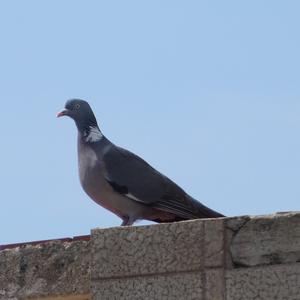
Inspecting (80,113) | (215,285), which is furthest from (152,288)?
(80,113)

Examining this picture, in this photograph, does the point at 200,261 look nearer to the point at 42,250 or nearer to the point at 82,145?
the point at 42,250

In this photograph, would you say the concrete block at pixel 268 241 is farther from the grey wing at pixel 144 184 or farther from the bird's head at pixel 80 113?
the bird's head at pixel 80 113

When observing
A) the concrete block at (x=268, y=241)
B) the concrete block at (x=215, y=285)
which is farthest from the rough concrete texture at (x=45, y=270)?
the concrete block at (x=268, y=241)

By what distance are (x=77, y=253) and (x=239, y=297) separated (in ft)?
4.08

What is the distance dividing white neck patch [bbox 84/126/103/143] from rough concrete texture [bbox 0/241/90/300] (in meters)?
2.71

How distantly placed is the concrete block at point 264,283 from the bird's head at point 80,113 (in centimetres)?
416

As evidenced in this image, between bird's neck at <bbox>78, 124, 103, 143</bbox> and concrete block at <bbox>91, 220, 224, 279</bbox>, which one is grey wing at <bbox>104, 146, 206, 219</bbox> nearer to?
bird's neck at <bbox>78, 124, 103, 143</bbox>

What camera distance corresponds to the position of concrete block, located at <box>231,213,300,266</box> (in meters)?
5.80

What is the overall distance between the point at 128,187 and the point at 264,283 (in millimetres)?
3490

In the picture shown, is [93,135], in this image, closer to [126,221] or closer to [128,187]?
[128,187]

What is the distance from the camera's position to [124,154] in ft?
31.0

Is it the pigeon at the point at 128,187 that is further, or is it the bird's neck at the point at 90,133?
the bird's neck at the point at 90,133

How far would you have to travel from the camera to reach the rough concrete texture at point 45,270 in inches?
258

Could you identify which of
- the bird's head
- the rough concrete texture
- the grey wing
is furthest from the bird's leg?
→ the rough concrete texture
